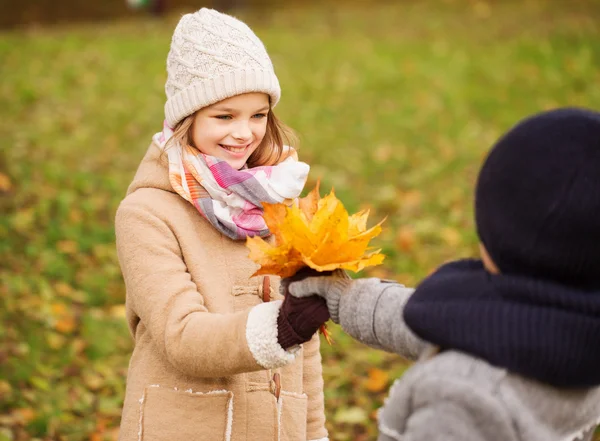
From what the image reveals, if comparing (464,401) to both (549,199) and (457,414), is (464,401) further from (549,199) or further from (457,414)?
(549,199)

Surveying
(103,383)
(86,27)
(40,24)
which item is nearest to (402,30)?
(86,27)

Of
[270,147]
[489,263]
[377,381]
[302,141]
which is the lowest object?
[377,381]

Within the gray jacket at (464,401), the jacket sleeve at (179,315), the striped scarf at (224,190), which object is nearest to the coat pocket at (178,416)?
the jacket sleeve at (179,315)

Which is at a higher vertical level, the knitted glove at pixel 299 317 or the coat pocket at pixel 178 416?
the knitted glove at pixel 299 317

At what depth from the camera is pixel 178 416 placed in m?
2.18

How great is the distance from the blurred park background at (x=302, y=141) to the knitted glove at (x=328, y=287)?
256cm

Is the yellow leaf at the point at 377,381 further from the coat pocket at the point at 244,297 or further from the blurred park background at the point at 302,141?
the coat pocket at the point at 244,297

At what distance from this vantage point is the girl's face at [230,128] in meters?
2.33

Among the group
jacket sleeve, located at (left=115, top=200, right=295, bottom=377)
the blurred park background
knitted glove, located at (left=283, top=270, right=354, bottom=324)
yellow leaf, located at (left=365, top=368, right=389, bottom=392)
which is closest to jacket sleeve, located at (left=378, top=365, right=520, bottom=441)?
knitted glove, located at (left=283, top=270, right=354, bottom=324)

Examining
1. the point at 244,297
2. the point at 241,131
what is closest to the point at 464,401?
the point at 244,297

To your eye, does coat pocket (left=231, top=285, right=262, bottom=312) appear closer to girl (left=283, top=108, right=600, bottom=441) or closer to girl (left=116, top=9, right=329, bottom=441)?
girl (left=116, top=9, right=329, bottom=441)

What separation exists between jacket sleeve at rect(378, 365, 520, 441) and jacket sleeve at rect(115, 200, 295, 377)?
0.50 meters

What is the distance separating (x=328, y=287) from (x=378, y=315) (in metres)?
0.15

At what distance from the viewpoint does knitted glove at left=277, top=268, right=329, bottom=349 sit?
6.20 ft
